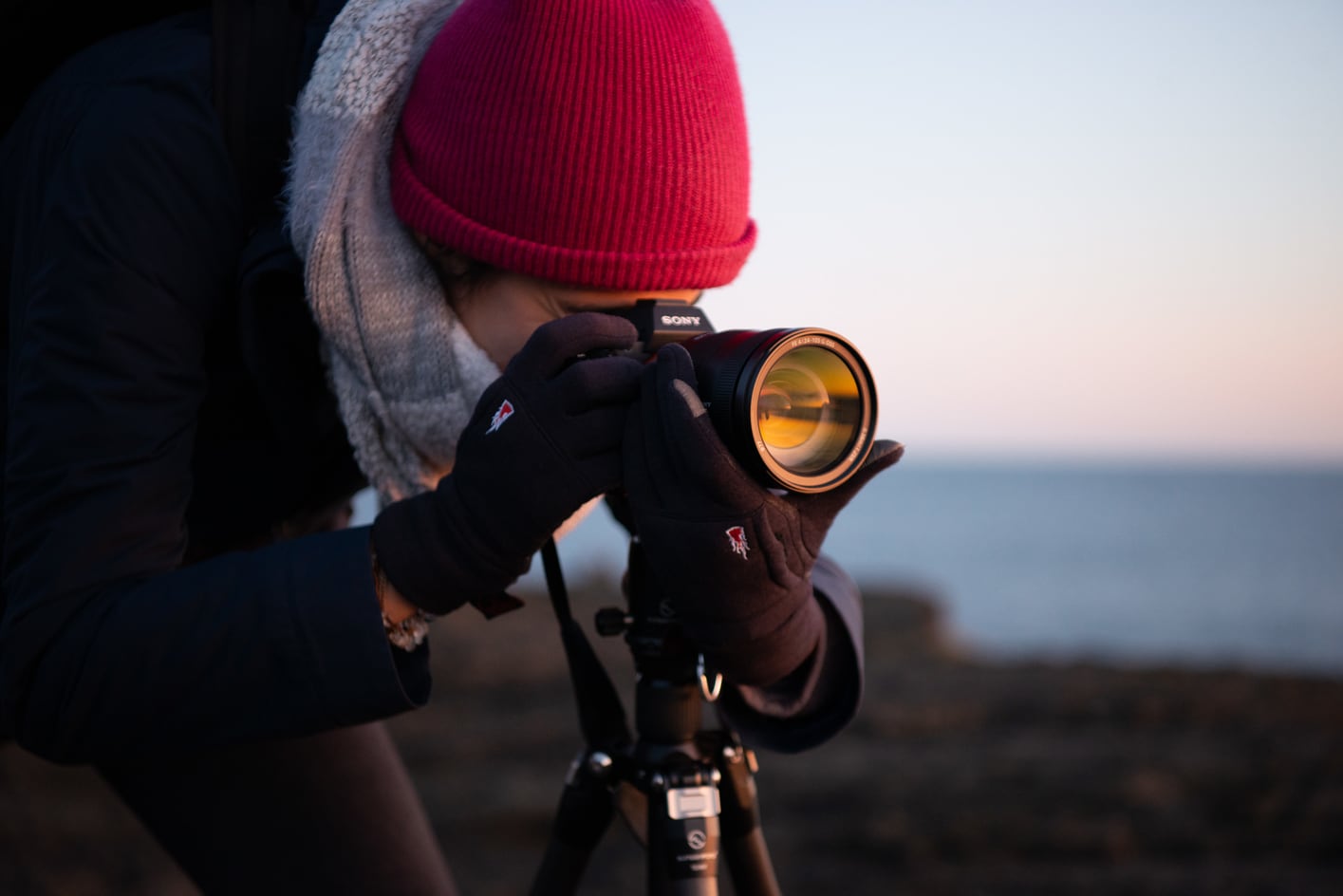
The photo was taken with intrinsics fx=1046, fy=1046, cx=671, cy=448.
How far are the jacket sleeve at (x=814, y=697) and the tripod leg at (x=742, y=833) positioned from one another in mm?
90

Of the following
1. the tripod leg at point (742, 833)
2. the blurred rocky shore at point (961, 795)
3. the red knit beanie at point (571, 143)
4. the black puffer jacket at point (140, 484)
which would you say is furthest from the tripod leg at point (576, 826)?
the blurred rocky shore at point (961, 795)

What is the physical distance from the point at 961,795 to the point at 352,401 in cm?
223

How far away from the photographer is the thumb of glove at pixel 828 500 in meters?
1.08

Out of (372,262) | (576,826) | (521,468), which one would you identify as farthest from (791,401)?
(576,826)

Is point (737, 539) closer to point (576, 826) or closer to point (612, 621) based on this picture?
point (612, 621)

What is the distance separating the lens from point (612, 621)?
1258 millimetres

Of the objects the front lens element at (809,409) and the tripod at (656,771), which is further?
the tripod at (656,771)

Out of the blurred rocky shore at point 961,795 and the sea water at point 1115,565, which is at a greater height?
the blurred rocky shore at point 961,795

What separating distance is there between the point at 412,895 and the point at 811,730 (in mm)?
564

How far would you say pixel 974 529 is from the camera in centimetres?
5322

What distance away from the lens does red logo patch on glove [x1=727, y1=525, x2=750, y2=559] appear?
1.01 m

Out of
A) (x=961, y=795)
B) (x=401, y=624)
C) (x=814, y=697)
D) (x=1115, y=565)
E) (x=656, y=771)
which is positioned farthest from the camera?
(x=1115, y=565)

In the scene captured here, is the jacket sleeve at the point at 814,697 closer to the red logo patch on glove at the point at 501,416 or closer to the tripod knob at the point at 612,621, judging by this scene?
the tripod knob at the point at 612,621

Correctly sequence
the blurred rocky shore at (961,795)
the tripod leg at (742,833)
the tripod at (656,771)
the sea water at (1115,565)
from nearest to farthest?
the tripod at (656,771), the tripod leg at (742,833), the blurred rocky shore at (961,795), the sea water at (1115,565)
